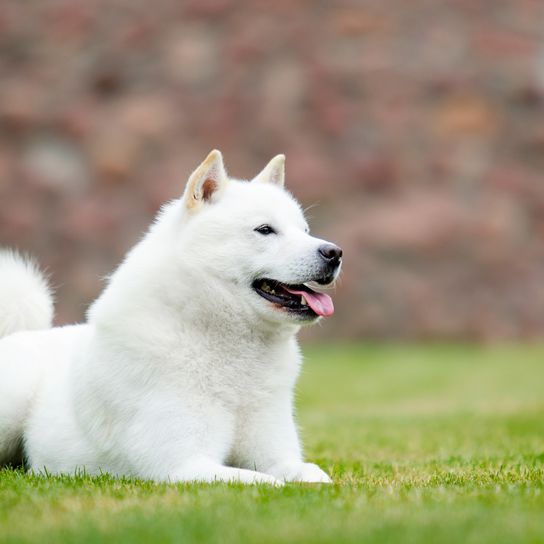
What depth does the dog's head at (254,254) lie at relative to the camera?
14.7 ft

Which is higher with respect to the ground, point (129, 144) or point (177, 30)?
point (177, 30)

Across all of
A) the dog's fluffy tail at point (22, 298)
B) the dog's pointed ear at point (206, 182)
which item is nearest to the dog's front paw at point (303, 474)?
the dog's pointed ear at point (206, 182)

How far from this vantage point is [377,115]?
22.5 metres

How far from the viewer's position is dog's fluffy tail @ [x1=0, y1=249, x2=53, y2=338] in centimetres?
553

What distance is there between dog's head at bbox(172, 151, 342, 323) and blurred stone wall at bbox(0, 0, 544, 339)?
16797mm


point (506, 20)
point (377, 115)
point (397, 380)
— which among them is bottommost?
point (397, 380)

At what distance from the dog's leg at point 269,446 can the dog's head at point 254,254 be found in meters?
0.43

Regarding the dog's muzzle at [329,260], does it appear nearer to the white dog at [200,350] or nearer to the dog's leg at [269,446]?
the white dog at [200,350]

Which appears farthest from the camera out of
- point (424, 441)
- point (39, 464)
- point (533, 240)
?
point (533, 240)

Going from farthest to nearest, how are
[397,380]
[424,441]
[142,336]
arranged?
[397,380], [424,441], [142,336]

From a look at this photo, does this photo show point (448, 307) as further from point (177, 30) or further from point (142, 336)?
point (142, 336)

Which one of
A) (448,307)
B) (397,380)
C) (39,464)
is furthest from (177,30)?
(39,464)

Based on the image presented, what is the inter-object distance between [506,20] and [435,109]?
296 cm

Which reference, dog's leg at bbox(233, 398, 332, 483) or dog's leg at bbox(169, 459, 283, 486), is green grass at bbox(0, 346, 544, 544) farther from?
dog's leg at bbox(233, 398, 332, 483)
